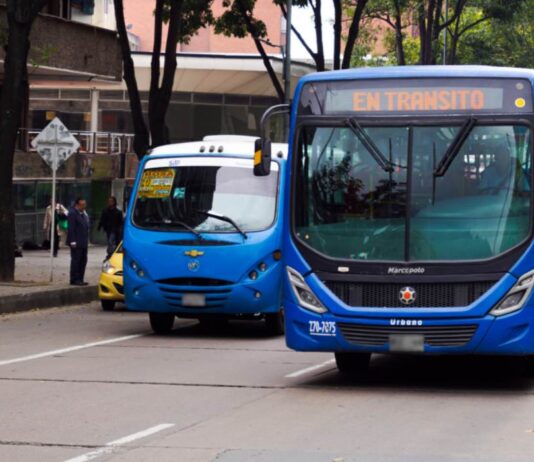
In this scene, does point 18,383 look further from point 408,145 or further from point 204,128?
point 204,128

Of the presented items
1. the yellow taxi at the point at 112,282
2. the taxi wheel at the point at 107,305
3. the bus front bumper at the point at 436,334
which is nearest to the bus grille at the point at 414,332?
the bus front bumper at the point at 436,334

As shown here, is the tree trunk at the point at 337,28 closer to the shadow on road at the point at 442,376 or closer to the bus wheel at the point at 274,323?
the bus wheel at the point at 274,323

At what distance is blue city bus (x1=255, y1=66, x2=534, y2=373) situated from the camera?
464 inches

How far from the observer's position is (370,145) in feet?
40.1

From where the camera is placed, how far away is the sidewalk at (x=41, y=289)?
72.1 feet

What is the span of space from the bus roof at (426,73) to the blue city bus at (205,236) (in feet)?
16.3

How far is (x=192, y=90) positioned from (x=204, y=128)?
2425 millimetres

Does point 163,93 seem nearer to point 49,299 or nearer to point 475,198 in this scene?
point 49,299

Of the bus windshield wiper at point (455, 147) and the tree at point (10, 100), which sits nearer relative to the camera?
the bus windshield wiper at point (455, 147)

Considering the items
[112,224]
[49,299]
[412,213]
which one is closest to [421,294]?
[412,213]

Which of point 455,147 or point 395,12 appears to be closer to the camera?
point 455,147

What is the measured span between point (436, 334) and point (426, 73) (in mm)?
2435

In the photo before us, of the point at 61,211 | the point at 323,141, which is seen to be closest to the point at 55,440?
the point at 323,141

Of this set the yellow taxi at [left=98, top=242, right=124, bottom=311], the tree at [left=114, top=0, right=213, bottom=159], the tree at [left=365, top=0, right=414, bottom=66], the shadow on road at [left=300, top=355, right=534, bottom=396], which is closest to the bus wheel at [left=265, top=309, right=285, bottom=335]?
the shadow on road at [left=300, top=355, right=534, bottom=396]
